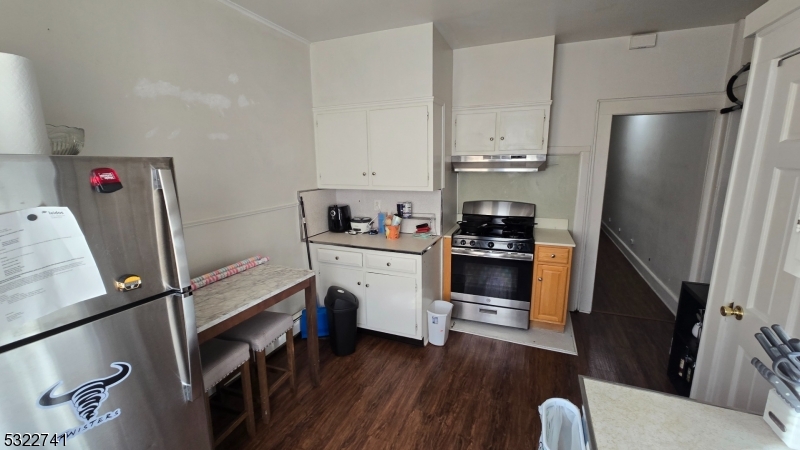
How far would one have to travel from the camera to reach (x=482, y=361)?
8.73 feet

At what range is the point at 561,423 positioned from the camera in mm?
A: 1600

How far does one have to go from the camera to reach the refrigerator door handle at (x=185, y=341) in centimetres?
119

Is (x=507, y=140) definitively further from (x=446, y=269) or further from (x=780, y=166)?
(x=780, y=166)

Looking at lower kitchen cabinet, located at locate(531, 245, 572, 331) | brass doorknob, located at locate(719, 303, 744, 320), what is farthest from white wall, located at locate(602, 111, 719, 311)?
brass doorknob, located at locate(719, 303, 744, 320)

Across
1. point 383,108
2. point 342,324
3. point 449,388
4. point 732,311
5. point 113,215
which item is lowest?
point 449,388

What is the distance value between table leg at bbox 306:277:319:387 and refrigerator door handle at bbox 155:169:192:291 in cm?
100

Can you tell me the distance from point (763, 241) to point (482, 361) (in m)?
1.92

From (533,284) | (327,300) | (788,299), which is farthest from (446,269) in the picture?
(788,299)

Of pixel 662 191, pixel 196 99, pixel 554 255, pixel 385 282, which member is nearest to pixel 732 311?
pixel 554 255

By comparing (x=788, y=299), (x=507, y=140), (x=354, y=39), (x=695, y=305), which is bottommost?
(x=695, y=305)

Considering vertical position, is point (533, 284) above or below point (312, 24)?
below

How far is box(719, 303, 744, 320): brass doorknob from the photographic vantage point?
4.10 ft

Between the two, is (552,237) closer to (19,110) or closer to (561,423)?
(561,423)

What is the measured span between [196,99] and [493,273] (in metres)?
2.66
